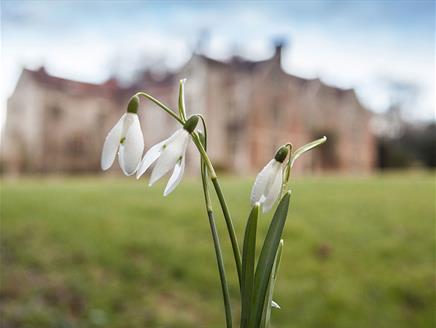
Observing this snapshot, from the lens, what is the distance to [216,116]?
1374cm

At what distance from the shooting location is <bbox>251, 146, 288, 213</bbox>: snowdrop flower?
2.33ft

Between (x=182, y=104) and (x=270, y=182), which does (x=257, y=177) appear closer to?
(x=270, y=182)

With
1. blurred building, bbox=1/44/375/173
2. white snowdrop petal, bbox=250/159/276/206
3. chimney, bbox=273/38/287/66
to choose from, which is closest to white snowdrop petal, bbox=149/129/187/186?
white snowdrop petal, bbox=250/159/276/206

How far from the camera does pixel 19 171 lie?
46.0 ft

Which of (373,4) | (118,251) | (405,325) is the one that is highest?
(373,4)

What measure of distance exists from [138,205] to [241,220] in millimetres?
1192

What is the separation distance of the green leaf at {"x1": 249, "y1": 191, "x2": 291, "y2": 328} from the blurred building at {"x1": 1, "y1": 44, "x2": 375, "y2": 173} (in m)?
11.4

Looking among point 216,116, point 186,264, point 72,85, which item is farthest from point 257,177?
point 72,85

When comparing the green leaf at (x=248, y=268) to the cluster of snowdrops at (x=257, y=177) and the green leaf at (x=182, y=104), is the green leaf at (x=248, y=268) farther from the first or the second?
the green leaf at (x=182, y=104)

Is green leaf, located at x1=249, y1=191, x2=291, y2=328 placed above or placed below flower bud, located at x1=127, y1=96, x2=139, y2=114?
below

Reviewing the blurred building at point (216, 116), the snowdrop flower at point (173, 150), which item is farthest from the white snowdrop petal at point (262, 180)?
the blurred building at point (216, 116)

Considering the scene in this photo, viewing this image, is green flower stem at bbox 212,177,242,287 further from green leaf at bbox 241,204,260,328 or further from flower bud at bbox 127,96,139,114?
flower bud at bbox 127,96,139,114

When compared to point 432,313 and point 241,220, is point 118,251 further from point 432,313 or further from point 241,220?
point 432,313

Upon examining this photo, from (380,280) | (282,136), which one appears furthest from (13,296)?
(282,136)
